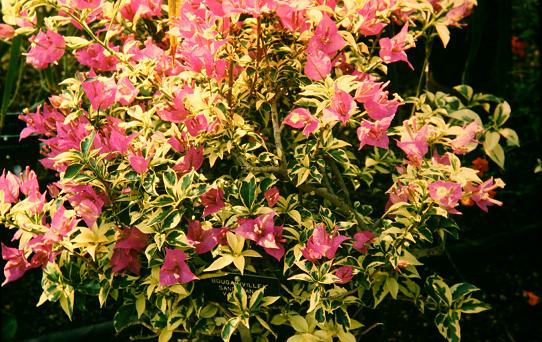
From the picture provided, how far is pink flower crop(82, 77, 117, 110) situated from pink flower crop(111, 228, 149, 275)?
0.30 metres

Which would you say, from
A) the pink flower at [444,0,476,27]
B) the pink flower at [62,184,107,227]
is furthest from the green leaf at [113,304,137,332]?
the pink flower at [444,0,476,27]

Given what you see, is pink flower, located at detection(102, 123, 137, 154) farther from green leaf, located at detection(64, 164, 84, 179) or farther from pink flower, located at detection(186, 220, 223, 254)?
pink flower, located at detection(186, 220, 223, 254)

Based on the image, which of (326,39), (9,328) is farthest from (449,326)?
(9,328)

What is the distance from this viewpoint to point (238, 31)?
1506 mm

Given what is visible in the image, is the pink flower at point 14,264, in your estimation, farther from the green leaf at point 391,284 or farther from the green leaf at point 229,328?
the green leaf at point 391,284

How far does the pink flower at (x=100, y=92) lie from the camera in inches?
54.6

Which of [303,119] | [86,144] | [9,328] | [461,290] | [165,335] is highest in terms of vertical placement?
[303,119]

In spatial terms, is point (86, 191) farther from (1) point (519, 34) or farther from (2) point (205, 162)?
(1) point (519, 34)

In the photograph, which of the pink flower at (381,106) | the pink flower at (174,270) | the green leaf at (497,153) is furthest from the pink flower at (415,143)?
the pink flower at (174,270)

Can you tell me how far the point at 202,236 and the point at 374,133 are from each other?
437 millimetres

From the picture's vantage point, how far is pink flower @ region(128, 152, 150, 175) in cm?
127

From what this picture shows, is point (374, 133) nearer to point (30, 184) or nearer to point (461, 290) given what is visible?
point (461, 290)

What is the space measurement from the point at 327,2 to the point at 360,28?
113mm

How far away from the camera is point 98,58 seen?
5.00ft
